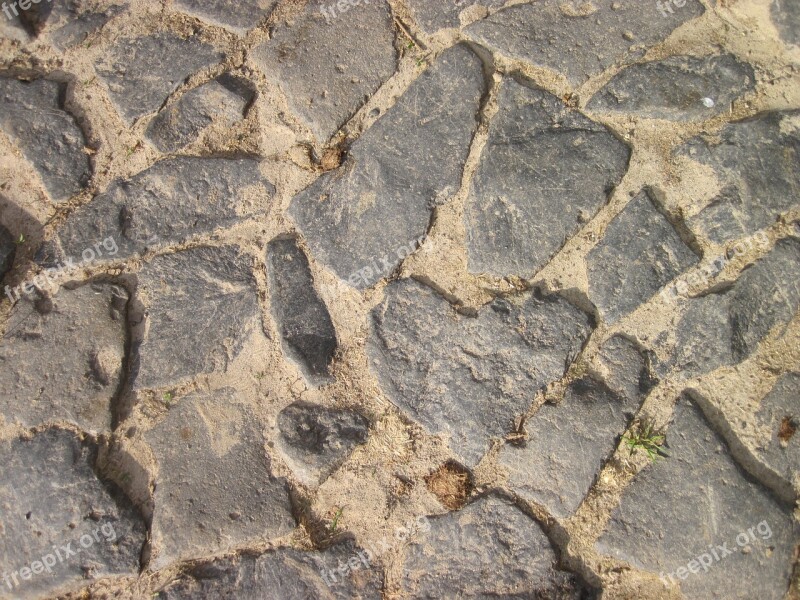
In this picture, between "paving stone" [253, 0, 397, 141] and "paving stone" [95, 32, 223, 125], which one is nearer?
"paving stone" [253, 0, 397, 141]

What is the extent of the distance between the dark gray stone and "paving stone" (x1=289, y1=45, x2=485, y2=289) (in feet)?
2.63

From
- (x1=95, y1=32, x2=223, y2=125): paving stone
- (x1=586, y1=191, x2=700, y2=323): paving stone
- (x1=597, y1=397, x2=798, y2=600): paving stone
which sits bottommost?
(x1=597, y1=397, x2=798, y2=600): paving stone

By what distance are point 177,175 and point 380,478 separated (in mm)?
1448

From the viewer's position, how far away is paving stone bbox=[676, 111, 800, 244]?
2244 mm

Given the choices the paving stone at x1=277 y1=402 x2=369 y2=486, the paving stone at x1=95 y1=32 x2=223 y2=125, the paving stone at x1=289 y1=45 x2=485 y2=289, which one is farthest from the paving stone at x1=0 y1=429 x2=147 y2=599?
the paving stone at x1=95 y1=32 x2=223 y2=125

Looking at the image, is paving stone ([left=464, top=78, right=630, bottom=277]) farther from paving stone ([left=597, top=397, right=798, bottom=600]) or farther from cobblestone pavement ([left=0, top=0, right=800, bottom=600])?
paving stone ([left=597, top=397, right=798, bottom=600])

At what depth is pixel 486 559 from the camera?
7.06ft

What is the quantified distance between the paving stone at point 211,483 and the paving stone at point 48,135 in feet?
3.53

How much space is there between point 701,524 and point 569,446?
0.47 m

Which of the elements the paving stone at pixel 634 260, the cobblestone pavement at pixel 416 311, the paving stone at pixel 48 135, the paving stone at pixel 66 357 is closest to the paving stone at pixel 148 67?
the cobblestone pavement at pixel 416 311

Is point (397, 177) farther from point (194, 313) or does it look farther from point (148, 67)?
point (148, 67)

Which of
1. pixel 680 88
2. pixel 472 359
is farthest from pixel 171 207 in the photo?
pixel 680 88

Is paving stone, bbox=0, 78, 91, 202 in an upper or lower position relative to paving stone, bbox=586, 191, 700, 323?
lower

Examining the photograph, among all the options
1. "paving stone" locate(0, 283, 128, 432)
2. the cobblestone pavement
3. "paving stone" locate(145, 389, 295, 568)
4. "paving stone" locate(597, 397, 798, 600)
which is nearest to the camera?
"paving stone" locate(597, 397, 798, 600)
